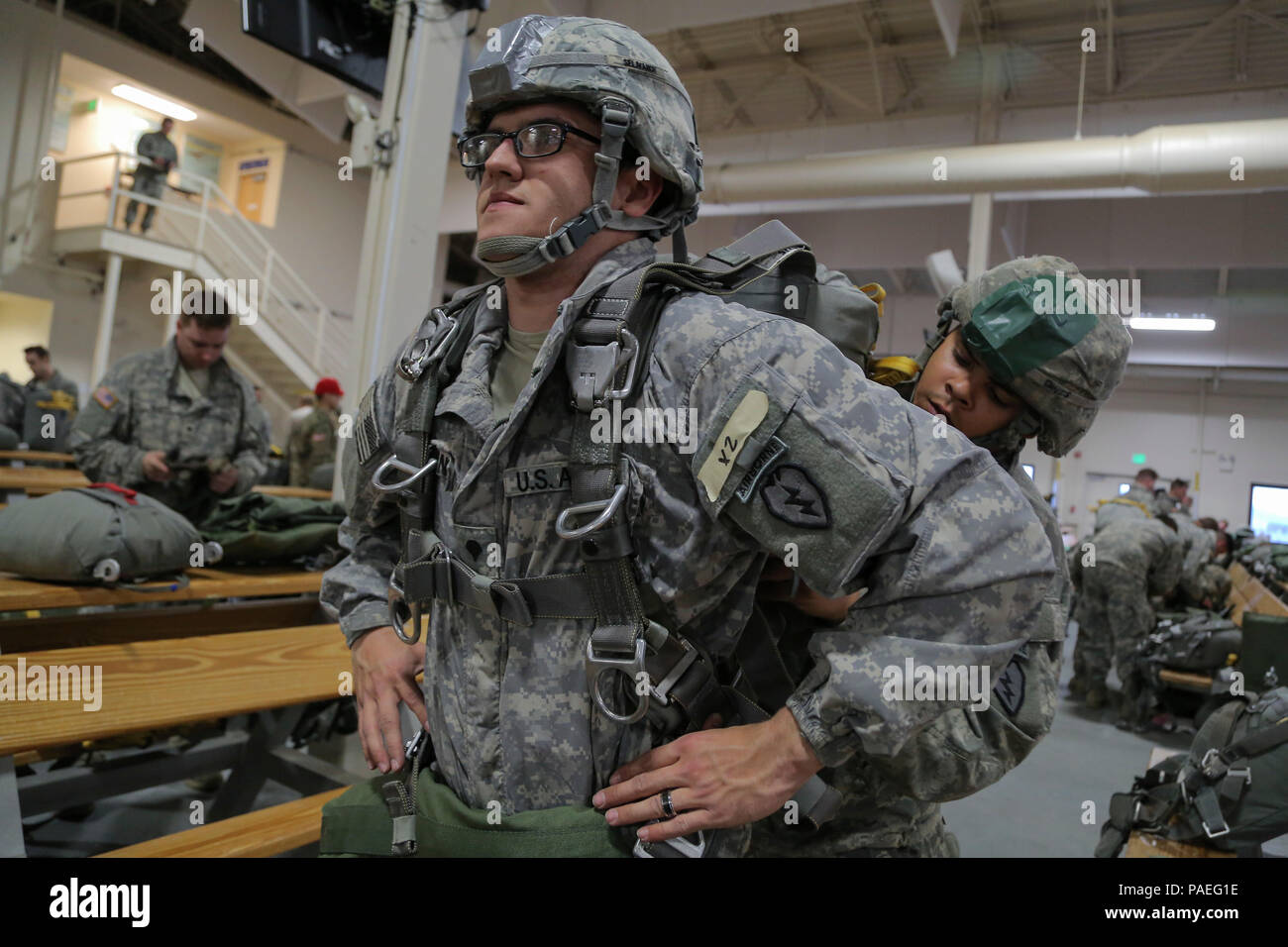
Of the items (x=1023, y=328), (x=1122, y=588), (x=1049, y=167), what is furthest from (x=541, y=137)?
(x=1049, y=167)

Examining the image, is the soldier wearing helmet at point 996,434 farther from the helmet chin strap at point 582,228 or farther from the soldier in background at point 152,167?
the soldier in background at point 152,167

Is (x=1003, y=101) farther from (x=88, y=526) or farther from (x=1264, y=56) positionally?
(x=88, y=526)

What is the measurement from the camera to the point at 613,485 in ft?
3.33

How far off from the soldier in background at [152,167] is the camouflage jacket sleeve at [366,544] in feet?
40.0

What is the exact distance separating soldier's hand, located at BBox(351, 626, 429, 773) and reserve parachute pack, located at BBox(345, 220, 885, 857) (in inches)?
1.7

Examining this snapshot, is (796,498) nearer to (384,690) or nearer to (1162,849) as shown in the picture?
(384,690)

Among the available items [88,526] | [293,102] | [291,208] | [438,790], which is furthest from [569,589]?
[291,208]

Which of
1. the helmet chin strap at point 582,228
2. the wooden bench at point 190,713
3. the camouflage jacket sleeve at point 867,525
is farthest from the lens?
the wooden bench at point 190,713

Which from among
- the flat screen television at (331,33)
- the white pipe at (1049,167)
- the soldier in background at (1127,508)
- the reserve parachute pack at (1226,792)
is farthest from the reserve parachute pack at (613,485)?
the white pipe at (1049,167)

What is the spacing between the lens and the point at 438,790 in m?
1.15

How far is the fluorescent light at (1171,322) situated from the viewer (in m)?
11.3

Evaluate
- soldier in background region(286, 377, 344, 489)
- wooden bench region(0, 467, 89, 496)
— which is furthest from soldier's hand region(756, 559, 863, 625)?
soldier in background region(286, 377, 344, 489)
